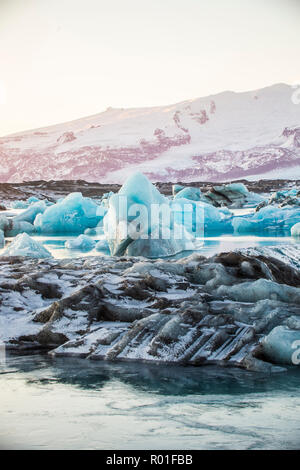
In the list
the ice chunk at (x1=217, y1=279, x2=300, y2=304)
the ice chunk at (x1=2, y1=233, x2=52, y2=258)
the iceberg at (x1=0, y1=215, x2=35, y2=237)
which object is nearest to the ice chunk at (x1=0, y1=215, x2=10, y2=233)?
the iceberg at (x1=0, y1=215, x2=35, y2=237)

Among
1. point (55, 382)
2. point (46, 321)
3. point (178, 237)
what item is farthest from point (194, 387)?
point (178, 237)

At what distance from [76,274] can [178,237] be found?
4745mm

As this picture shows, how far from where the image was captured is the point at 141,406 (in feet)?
9.52

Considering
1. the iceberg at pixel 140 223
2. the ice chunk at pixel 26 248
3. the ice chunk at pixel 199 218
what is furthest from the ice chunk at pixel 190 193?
the ice chunk at pixel 26 248

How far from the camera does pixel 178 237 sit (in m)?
9.79

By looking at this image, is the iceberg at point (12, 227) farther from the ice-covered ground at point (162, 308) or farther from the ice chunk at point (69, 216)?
the ice-covered ground at point (162, 308)

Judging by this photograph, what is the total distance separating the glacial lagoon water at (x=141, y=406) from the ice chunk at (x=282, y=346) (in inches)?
5.3

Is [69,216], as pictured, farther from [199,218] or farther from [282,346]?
[282,346]

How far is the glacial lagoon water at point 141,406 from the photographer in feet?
7.96

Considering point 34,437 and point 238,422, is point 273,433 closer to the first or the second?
point 238,422

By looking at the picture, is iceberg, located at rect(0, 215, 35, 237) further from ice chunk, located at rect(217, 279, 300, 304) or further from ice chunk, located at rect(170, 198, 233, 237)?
ice chunk, located at rect(217, 279, 300, 304)

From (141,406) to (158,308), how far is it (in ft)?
4.83
